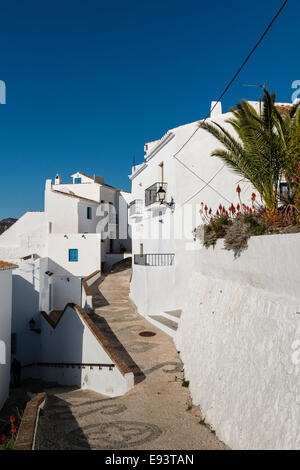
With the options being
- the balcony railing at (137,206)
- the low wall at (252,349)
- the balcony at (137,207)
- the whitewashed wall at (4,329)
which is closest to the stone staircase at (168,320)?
the low wall at (252,349)

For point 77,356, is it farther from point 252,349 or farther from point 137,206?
point 137,206

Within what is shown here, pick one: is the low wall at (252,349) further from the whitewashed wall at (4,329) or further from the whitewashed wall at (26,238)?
the whitewashed wall at (26,238)

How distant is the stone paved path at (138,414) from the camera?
6.92m

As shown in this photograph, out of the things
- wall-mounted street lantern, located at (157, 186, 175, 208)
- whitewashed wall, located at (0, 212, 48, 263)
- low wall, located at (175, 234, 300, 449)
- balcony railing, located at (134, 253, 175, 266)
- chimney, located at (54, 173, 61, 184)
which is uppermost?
chimney, located at (54, 173, 61, 184)

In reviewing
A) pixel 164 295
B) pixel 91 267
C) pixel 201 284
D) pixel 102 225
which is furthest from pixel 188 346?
pixel 102 225

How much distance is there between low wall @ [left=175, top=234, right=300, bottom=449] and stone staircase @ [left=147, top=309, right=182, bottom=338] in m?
3.14

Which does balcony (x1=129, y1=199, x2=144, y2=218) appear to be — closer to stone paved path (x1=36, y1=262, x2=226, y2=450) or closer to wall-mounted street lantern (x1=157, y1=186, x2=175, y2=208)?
wall-mounted street lantern (x1=157, y1=186, x2=175, y2=208)

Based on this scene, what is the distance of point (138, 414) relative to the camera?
8.20 meters

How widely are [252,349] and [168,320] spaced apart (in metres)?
8.07

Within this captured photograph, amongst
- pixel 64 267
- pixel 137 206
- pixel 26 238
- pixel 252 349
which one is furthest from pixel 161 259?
pixel 26 238

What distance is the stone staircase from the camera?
13359mm

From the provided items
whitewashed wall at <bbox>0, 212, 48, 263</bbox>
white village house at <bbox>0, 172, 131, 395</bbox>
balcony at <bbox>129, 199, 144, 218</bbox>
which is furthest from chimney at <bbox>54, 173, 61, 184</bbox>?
balcony at <bbox>129, 199, 144, 218</bbox>
